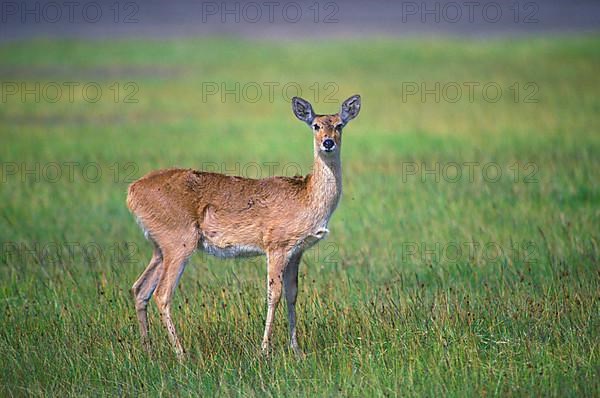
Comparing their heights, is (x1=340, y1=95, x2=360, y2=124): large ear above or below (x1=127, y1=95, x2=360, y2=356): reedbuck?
above

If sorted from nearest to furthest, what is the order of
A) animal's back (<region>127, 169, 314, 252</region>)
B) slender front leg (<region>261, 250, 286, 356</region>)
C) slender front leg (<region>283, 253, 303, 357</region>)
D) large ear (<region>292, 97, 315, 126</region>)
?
1. slender front leg (<region>261, 250, 286, 356</region>)
2. slender front leg (<region>283, 253, 303, 357</region>)
3. animal's back (<region>127, 169, 314, 252</region>)
4. large ear (<region>292, 97, 315, 126</region>)

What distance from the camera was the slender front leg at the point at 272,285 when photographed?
28.5ft

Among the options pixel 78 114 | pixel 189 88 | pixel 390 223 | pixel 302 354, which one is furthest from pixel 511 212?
pixel 189 88

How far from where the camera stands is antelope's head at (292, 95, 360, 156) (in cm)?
902

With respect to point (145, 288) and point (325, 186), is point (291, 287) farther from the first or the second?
point (145, 288)

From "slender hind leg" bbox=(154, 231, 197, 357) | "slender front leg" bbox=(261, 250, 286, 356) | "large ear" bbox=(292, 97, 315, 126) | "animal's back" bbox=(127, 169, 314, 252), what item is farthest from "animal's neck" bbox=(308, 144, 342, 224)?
"slender hind leg" bbox=(154, 231, 197, 357)

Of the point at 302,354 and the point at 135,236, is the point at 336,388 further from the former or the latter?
the point at 135,236

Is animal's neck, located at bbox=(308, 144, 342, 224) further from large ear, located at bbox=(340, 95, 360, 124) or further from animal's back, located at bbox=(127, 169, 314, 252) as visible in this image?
large ear, located at bbox=(340, 95, 360, 124)

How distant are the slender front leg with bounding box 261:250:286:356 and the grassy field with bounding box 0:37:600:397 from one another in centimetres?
14

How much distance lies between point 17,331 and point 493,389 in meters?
4.19

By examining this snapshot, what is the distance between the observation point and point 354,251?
486 inches

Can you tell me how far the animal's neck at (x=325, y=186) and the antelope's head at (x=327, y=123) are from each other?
3.3 inches

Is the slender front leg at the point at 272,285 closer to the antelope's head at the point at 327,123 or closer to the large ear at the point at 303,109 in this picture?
the antelope's head at the point at 327,123

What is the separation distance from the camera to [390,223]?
13586 mm
